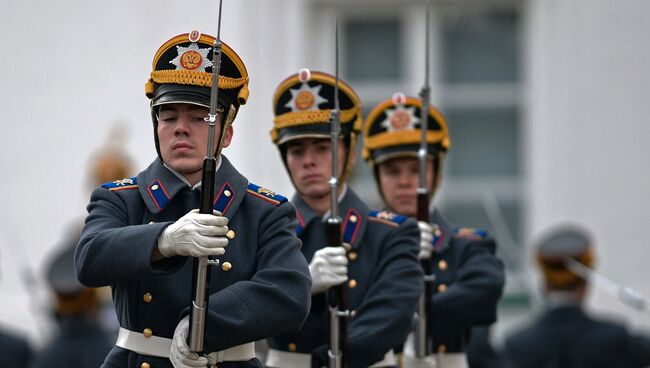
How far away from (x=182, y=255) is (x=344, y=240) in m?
1.70

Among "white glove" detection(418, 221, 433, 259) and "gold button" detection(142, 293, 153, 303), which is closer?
"gold button" detection(142, 293, 153, 303)

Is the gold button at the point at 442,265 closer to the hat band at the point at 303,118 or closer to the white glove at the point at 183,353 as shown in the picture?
the hat band at the point at 303,118

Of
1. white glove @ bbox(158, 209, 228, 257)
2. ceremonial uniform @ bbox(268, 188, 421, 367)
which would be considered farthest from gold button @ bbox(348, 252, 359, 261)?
white glove @ bbox(158, 209, 228, 257)

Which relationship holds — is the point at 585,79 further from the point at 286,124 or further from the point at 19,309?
the point at 286,124

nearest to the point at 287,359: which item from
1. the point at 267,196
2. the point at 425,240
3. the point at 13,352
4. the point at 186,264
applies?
the point at 425,240

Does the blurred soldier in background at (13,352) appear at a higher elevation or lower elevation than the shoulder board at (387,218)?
lower

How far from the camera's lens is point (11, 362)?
32.7 feet

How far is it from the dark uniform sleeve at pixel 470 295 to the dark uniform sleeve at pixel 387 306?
83cm

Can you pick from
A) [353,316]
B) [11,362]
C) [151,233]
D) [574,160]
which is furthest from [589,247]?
[151,233]

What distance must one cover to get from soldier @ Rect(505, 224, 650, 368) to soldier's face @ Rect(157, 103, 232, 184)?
4699 mm

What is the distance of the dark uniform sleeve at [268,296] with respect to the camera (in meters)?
5.19

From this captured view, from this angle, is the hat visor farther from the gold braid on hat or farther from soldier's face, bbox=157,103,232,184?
soldier's face, bbox=157,103,232,184

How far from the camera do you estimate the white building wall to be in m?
12.7

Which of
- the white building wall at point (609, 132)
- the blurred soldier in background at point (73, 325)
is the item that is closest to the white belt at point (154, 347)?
the blurred soldier in background at point (73, 325)
